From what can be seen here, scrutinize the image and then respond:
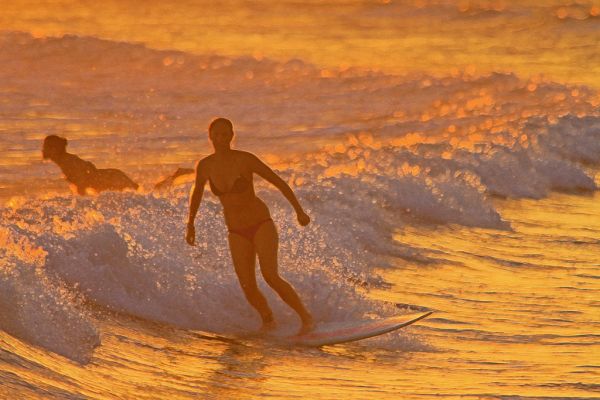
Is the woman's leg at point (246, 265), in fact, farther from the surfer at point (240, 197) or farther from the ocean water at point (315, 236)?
the ocean water at point (315, 236)

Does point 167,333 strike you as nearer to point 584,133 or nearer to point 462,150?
point 462,150

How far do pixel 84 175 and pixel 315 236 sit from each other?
2641 mm

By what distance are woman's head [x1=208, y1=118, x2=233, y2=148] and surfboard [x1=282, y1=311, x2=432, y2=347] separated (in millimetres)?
1715

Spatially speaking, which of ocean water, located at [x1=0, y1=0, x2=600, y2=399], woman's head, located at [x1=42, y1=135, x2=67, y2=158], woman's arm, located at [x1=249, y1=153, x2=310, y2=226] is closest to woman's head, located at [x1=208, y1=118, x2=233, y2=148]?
woman's arm, located at [x1=249, y1=153, x2=310, y2=226]

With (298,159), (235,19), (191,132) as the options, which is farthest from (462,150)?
(235,19)

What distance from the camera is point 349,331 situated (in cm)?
1305

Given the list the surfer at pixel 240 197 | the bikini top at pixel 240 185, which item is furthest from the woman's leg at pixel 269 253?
the bikini top at pixel 240 185

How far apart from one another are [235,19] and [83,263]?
183ft

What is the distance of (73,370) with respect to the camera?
11.6m

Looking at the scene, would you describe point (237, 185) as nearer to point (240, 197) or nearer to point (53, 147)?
point (240, 197)

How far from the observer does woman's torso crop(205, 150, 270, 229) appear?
12.3 meters

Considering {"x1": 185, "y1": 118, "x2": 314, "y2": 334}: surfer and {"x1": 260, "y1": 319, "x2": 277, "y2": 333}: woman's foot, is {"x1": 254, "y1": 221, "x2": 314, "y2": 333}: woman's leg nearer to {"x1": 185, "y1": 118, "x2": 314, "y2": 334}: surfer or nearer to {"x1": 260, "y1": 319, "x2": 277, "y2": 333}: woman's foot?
{"x1": 185, "y1": 118, "x2": 314, "y2": 334}: surfer

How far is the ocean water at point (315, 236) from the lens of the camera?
39.3 feet

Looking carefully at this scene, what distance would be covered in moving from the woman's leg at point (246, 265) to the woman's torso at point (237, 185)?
6.3 inches
